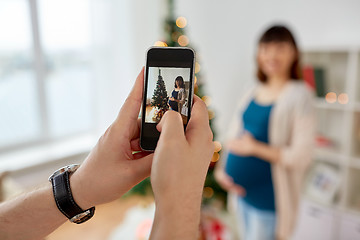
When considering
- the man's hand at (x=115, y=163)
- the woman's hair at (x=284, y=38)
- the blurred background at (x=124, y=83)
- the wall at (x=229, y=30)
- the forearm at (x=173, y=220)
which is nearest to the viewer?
the forearm at (x=173, y=220)

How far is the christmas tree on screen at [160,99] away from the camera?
1.65ft

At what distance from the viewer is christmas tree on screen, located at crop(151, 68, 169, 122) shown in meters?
0.50

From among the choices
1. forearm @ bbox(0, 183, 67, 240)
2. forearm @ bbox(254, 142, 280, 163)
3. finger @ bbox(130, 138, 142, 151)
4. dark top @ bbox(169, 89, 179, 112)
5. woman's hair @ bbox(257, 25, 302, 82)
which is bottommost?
forearm @ bbox(254, 142, 280, 163)

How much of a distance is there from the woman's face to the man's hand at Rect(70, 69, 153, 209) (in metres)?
1.10

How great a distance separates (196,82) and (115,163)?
128 centimetres

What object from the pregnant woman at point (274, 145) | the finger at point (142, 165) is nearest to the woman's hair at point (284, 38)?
the pregnant woman at point (274, 145)

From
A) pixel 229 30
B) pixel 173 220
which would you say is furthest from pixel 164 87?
pixel 229 30

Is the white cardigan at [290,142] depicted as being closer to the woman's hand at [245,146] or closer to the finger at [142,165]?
the woman's hand at [245,146]

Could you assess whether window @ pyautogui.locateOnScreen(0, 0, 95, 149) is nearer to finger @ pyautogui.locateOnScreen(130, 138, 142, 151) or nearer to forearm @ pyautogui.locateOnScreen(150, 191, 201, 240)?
finger @ pyautogui.locateOnScreen(130, 138, 142, 151)

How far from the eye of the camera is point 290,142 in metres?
1.51

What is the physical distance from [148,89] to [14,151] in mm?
2166

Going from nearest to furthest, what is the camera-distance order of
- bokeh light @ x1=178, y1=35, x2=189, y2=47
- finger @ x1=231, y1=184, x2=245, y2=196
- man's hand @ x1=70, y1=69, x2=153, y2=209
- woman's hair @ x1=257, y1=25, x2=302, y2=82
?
1. man's hand @ x1=70, y1=69, x2=153, y2=209
2. woman's hair @ x1=257, y1=25, x2=302, y2=82
3. finger @ x1=231, y1=184, x2=245, y2=196
4. bokeh light @ x1=178, y1=35, x2=189, y2=47

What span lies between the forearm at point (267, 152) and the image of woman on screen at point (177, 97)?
1.04 meters

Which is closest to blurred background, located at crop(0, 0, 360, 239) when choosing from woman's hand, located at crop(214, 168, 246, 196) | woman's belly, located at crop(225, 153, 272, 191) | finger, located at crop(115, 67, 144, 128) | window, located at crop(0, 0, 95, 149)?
window, located at crop(0, 0, 95, 149)
